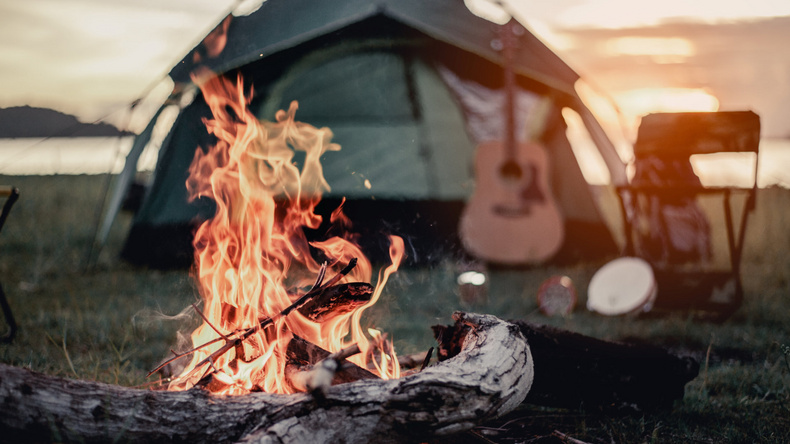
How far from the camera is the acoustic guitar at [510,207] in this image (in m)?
5.83

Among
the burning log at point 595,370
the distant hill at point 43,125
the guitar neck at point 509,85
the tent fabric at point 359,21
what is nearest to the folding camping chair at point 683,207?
the guitar neck at point 509,85

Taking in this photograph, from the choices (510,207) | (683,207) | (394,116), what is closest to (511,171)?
(510,207)

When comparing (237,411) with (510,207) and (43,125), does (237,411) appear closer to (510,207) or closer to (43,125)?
(43,125)

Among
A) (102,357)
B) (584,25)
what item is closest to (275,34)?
(102,357)

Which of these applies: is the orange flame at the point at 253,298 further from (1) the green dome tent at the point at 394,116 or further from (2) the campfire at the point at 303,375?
(1) the green dome tent at the point at 394,116

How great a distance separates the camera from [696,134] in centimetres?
500

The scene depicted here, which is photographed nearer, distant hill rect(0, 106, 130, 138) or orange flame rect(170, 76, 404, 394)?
orange flame rect(170, 76, 404, 394)

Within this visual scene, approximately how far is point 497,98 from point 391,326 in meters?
3.13

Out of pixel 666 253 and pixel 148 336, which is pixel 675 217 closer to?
pixel 666 253

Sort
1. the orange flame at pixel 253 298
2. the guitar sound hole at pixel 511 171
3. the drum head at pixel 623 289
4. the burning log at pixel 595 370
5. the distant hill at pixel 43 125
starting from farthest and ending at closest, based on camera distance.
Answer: the guitar sound hole at pixel 511 171 < the drum head at pixel 623 289 < the distant hill at pixel 43 125 < the burning log at pixel 595 370 < the orange flame at pixel 253 298

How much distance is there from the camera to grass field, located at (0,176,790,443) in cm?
252

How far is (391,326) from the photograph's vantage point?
13.9 feet

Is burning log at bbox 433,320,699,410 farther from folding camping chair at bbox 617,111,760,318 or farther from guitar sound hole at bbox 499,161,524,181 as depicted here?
guitar sound hole at bbox 499,161,524,181

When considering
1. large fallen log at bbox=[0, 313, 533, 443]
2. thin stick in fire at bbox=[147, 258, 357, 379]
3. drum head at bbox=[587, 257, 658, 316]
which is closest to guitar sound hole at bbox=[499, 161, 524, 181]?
drum head at bbox=[587, 257, 658, 316]
